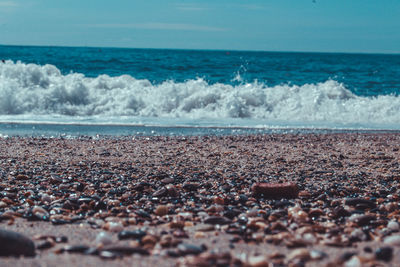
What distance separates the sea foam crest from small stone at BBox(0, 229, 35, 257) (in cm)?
911

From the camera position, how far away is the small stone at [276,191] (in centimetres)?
342

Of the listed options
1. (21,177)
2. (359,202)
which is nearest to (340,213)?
(359,202)

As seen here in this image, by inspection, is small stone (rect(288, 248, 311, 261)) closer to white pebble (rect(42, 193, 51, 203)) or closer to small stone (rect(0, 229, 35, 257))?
small stone (rect(0, 229, 35, 257))

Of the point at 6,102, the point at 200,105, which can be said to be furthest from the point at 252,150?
the point at 6,102

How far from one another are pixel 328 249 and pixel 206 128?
694 centimetres

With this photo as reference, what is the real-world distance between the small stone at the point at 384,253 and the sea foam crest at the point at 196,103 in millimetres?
8801

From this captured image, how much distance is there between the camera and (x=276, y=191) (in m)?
3.43

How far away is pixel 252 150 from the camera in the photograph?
20.1ft

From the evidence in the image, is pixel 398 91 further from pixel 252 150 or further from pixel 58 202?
pixel 58 202

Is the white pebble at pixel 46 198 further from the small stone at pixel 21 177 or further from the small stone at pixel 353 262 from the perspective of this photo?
the small stone at pixel 353 262

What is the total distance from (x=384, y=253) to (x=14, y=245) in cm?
152

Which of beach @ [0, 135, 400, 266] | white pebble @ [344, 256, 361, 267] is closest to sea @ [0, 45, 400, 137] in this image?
beach @ [0, 135, 400, 266]

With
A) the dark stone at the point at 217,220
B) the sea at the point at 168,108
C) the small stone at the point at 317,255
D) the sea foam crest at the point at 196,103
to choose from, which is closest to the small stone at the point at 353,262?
the small stone at the point at 317,255

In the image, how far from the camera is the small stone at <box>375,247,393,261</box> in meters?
1.99
